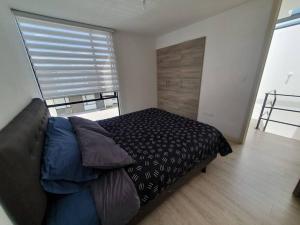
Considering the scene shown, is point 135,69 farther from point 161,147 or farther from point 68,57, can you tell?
point 161,147

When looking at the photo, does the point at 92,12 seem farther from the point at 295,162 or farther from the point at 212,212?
the point at 295,162

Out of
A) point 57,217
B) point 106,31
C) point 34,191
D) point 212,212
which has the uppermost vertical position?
point 106,31

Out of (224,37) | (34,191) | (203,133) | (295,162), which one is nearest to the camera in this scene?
(34,191)

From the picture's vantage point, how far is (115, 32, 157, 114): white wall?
9.64 ft

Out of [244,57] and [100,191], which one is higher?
[244,57]

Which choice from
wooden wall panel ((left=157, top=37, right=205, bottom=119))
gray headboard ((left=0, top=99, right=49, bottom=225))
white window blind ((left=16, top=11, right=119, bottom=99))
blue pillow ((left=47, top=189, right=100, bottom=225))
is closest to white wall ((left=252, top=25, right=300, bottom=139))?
wooden wall panel ((left=157, top=37, right=205, bottom=119))

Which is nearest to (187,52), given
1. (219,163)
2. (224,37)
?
(224,37)

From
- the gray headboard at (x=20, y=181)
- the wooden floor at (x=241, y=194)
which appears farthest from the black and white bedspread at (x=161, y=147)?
the gray headboard at (x=20, y=181)

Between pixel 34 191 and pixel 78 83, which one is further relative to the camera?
pixel 78 83

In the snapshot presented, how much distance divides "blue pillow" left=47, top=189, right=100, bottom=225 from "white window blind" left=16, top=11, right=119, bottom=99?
81.6 inches

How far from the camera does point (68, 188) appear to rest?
2.75 feet

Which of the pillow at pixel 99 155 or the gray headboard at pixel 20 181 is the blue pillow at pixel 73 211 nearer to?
the gray headboard at pixel 20 181

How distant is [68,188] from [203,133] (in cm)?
150

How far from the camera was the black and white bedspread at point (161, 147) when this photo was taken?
1.09 metres
